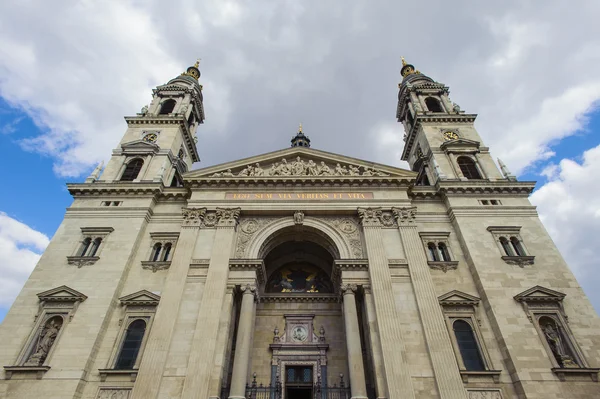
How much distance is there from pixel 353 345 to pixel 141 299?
11.9 m

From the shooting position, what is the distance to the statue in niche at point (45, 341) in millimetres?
17562

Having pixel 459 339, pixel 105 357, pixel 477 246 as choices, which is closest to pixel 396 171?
pixel 477 246

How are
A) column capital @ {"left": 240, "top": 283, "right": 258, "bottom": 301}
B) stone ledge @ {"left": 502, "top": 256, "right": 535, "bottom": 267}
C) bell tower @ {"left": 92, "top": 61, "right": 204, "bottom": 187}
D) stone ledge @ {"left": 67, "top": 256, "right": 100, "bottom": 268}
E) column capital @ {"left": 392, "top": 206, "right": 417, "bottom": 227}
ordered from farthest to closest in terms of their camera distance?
bell tower @ {"left": 92, "top": 61, "right": 204, "bottom": 187}, column capital @ {"left": 392, "top": 206, "right": 417, "bottom": 227}, stone ledge @ {"left": 67, "top": 256, "right": 100, "bottom": 268}, stone ledge @ {"left": 502, "top": 256, "right": 535, "bottom": 267}, column capital @ {"left": 240, "top": 283, "right": 258, "bottom": 301}

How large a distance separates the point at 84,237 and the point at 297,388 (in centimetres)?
1622

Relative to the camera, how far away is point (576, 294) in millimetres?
19516

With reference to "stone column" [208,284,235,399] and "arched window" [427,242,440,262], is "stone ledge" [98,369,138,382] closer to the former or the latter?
"stone column" [208,284,235,399]

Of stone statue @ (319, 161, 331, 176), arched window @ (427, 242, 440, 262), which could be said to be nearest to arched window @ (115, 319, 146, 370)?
stone statue @ (319, 161, 331, 176)

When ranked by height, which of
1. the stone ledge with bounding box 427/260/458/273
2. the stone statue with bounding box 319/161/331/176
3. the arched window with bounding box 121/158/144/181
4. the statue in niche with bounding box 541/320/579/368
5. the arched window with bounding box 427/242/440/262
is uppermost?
the arched window with bounding box 121/158/144/181

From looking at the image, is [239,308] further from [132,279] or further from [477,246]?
[477,246]

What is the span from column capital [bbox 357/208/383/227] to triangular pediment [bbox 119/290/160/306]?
1300 cm

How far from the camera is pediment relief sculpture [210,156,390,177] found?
25.0m

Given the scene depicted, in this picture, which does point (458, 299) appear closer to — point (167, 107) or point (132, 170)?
point (132, 170)

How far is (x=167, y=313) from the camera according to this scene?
741 inches

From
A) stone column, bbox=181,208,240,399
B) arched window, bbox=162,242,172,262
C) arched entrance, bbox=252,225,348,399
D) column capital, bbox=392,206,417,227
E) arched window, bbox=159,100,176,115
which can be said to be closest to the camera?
stone column, bbox=181,208,240,399
